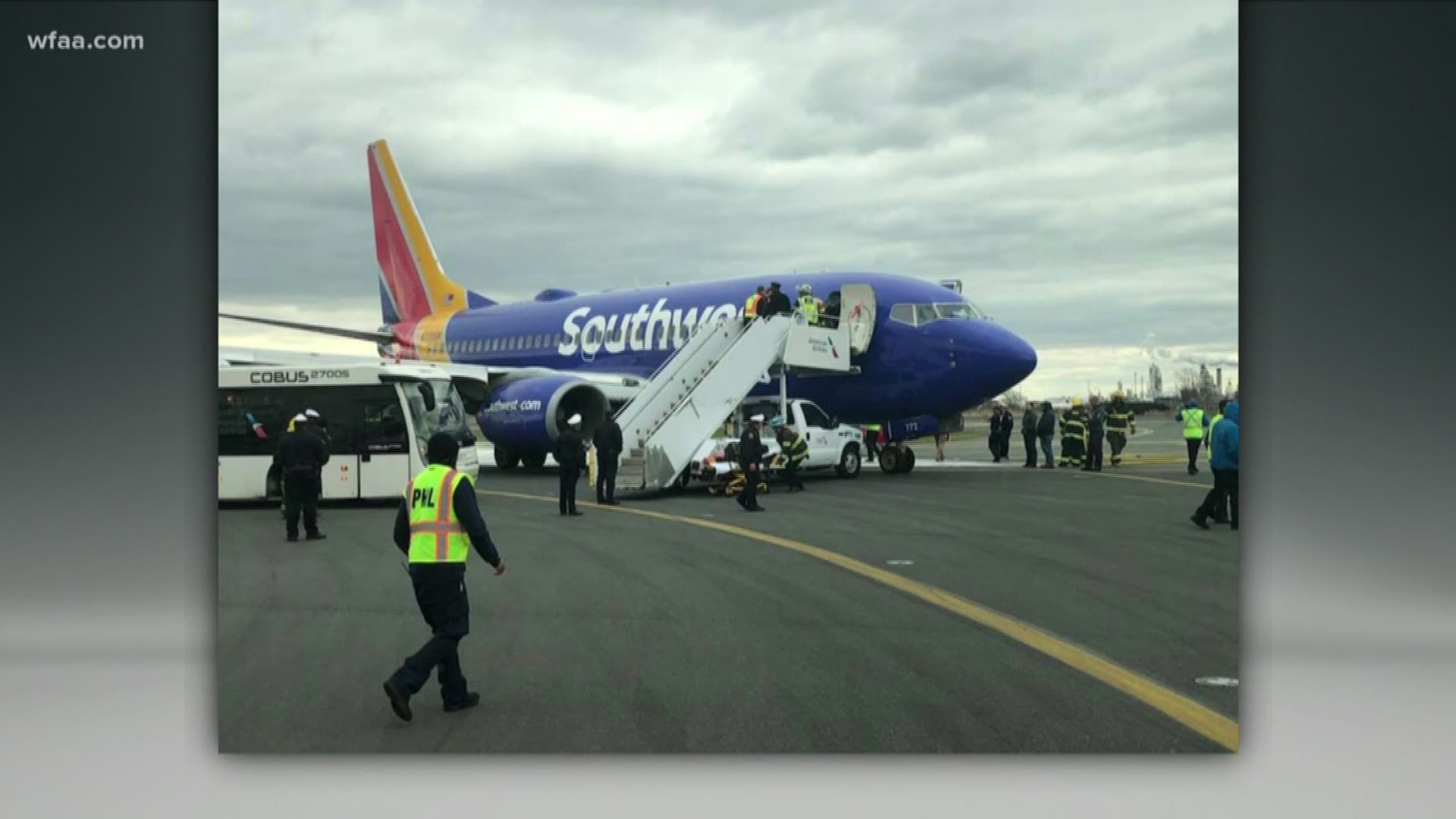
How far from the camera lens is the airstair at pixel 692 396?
1759cm

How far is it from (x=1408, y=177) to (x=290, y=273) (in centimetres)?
743

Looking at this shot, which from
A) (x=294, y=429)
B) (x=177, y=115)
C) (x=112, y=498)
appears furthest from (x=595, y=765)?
(x=294, y=429)

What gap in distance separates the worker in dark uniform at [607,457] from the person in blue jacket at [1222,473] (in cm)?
714

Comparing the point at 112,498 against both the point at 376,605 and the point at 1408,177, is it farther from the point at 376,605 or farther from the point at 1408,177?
the point at 1408,177

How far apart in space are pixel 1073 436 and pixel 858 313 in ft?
21.1

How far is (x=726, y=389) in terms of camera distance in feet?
60.8

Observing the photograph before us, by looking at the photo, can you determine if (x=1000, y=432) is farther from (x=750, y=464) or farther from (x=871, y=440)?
(x=750, y=464)

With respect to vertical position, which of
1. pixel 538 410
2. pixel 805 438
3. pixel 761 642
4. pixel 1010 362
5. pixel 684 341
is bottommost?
pixel 761 642

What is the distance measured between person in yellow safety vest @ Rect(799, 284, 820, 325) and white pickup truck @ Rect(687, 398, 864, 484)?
134 centimetres

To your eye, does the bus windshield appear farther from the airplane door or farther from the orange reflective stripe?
the orange reflective stripe

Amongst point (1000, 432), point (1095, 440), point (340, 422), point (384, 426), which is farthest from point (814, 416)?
point (1000, 432)

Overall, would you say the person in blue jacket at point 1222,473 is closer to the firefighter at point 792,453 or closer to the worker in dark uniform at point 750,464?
the worker in dark uniform at point 750,464

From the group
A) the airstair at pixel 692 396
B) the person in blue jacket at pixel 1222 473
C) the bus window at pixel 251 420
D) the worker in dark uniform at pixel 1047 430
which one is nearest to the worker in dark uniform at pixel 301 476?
the bus window at pixel 251 420

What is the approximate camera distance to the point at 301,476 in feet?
43.3
